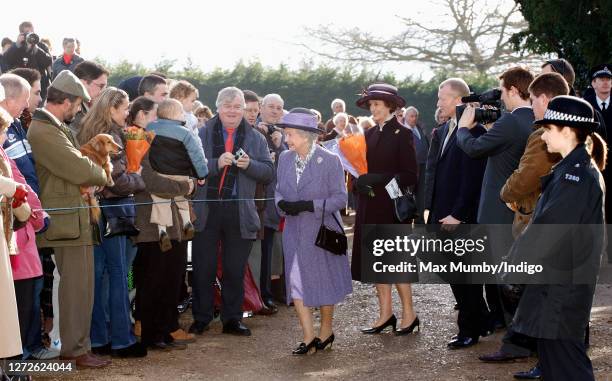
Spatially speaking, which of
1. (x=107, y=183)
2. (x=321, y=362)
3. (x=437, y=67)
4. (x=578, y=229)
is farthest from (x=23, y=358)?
(x=437, y=67)

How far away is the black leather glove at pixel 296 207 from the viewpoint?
748 cm

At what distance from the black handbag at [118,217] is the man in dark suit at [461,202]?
2326 mm

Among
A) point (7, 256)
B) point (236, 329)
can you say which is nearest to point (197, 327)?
point (236, 329)

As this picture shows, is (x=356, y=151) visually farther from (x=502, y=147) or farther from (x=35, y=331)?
(x=35, y=331)

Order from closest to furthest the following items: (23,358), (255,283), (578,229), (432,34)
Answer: (578,229), (23,358), (255,283), (432,34)

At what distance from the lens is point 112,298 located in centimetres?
720

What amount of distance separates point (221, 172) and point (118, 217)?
155 cm

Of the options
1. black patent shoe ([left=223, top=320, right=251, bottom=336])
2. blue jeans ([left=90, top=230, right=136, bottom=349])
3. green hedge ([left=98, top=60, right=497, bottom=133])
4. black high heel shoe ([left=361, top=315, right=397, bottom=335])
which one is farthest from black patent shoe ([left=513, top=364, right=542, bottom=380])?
green hedge ([left=98, top=60, right=497, bottom=133])

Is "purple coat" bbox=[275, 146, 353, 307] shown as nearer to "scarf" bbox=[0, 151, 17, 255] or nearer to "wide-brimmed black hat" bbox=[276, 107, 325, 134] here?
"wide-brimmed black hat" bbox=[276, 107, 325, 134]

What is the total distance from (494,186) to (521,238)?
1919 mm

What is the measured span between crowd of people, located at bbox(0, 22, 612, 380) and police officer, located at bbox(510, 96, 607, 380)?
0.03 feet

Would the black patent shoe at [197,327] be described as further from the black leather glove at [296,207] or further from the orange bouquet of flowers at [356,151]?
the orange bouquet of flowers at [356,151]

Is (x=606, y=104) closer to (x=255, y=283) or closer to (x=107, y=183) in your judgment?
(x=255, y=283)

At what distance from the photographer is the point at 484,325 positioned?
25.4 ft
